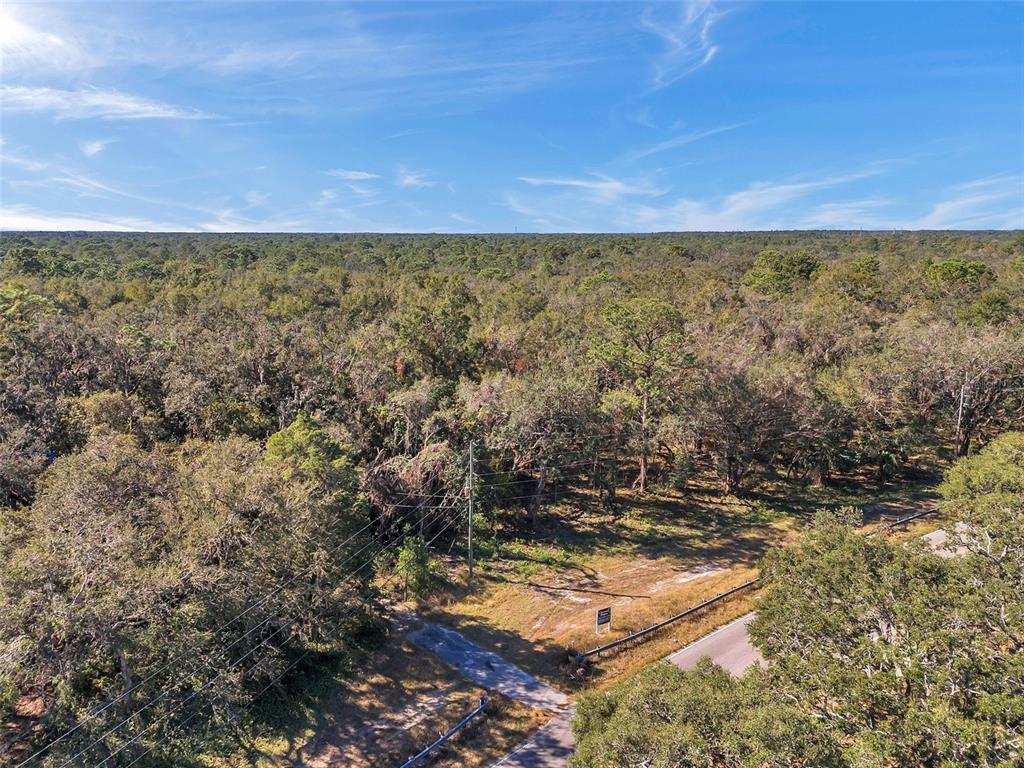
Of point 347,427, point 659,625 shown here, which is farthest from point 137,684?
point 347,427

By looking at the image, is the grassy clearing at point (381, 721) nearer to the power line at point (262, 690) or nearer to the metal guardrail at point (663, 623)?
the power line at point (262, 690)

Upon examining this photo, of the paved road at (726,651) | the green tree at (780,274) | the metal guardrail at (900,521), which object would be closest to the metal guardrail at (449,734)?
the paved road at (726,651)

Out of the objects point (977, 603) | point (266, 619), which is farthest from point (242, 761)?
point (977, 603)

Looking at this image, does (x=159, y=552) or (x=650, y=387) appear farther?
(x=650, y=387)

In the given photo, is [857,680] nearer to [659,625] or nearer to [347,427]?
[659,625]

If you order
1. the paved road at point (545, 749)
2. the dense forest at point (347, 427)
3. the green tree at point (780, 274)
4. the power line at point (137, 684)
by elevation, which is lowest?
the paved road at point (545, 749)

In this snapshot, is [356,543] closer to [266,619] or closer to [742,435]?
[266,619]

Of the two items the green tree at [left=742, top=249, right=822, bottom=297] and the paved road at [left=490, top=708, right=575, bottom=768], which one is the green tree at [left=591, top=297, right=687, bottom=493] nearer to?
the paved road at [left=490, top=708, right=575, bottom=768]
